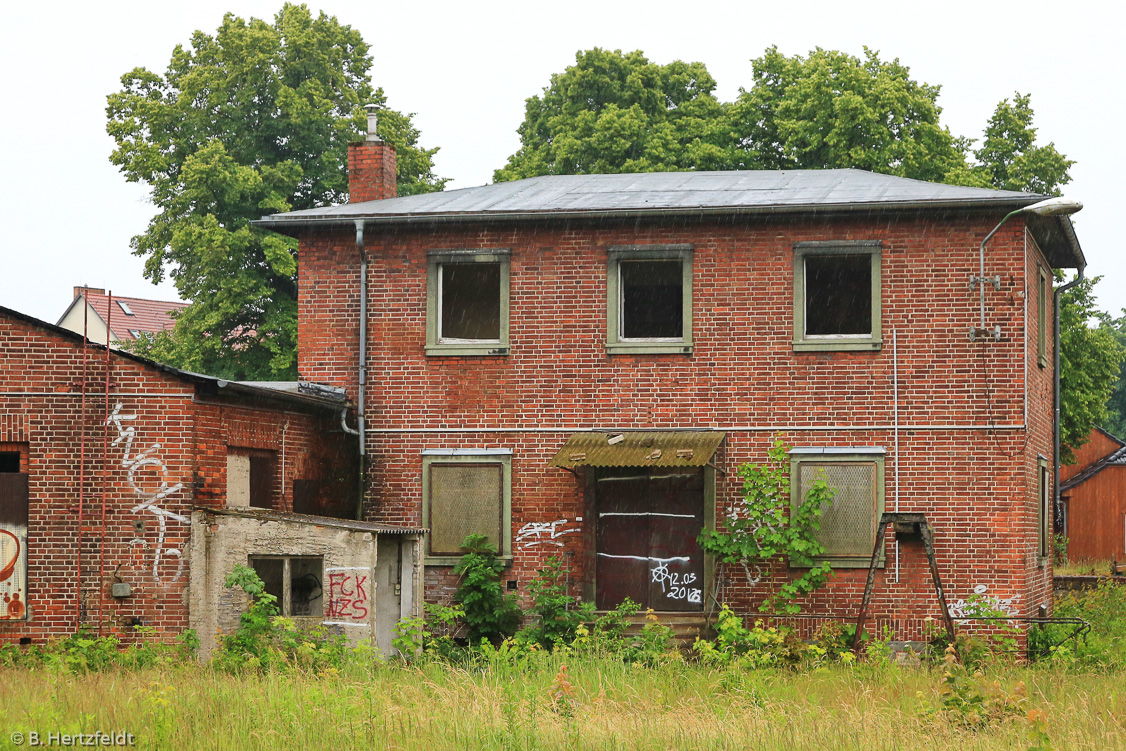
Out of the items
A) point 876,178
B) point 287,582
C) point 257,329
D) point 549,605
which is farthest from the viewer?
point 257,329

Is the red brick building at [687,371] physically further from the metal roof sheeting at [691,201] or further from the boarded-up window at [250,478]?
the boarded-up window at [250,478]

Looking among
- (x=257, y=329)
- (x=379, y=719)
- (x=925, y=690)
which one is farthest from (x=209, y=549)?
(x=257, y=329)

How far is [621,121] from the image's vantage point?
3064 centimetres

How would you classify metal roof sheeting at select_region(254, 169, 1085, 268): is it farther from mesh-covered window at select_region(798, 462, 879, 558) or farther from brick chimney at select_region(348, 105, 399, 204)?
mesh-covered window at select_region(798, 462, 879, 558)

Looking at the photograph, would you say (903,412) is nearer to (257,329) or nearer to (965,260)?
(965,260)

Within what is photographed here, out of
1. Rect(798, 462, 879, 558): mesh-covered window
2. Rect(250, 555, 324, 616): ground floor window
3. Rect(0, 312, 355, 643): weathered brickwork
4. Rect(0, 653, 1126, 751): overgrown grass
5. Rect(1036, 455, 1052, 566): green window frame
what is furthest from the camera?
Rect(1036, 455, 1052, 566): green window frame

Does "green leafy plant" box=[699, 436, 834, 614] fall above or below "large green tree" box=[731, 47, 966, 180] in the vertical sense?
below

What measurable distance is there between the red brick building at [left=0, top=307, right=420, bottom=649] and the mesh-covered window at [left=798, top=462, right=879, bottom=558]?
5.51 metres

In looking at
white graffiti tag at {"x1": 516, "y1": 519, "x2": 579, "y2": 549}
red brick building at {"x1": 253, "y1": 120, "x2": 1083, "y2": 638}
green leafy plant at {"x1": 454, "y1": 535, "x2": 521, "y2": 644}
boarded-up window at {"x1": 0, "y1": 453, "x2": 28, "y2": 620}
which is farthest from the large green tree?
boarded-up window at {"x1": 0, "y1": 453, "x2": 28, "y2": 620}

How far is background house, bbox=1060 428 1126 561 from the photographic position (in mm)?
38688

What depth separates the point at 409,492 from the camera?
58.4 ft

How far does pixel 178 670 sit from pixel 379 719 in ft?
12.0

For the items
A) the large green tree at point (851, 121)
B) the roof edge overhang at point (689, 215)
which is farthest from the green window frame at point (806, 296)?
the large green tree at point (851, 121)

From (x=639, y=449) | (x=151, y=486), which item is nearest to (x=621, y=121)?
(x=639, y=449)
